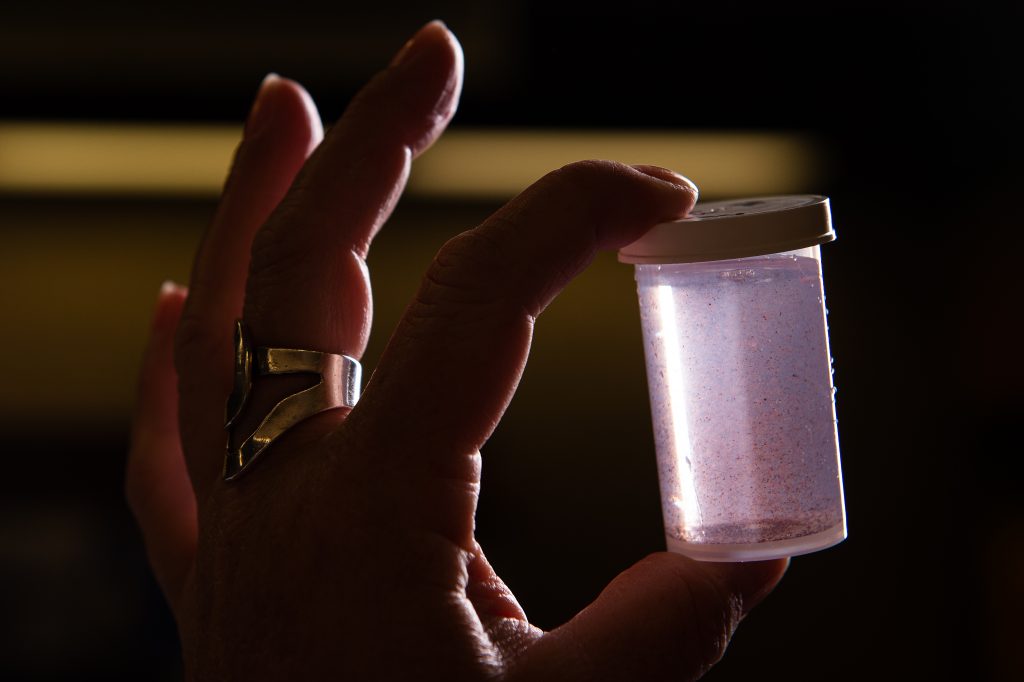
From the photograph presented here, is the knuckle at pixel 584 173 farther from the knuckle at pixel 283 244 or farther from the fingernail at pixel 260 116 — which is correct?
the fingernail at pixel 260 116

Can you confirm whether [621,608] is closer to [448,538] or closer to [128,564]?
[448,538]

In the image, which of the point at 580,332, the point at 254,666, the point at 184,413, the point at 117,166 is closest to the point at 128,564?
the point at 117,166

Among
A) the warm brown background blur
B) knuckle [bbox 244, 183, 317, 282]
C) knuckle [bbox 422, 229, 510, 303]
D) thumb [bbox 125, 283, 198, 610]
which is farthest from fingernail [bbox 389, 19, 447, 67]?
the warm brown background blur

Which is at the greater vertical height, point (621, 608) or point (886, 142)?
point (886, 142)

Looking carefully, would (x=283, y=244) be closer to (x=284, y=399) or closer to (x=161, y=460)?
(x=284, y=399)

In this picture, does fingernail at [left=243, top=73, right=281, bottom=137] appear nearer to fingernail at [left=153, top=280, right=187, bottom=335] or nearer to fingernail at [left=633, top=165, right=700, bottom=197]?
fingernail at [left=153, top=280, right=187, bottom=335]

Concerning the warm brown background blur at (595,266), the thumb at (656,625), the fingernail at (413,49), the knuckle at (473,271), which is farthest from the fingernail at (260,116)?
the warm brown background blur at (595,266)
